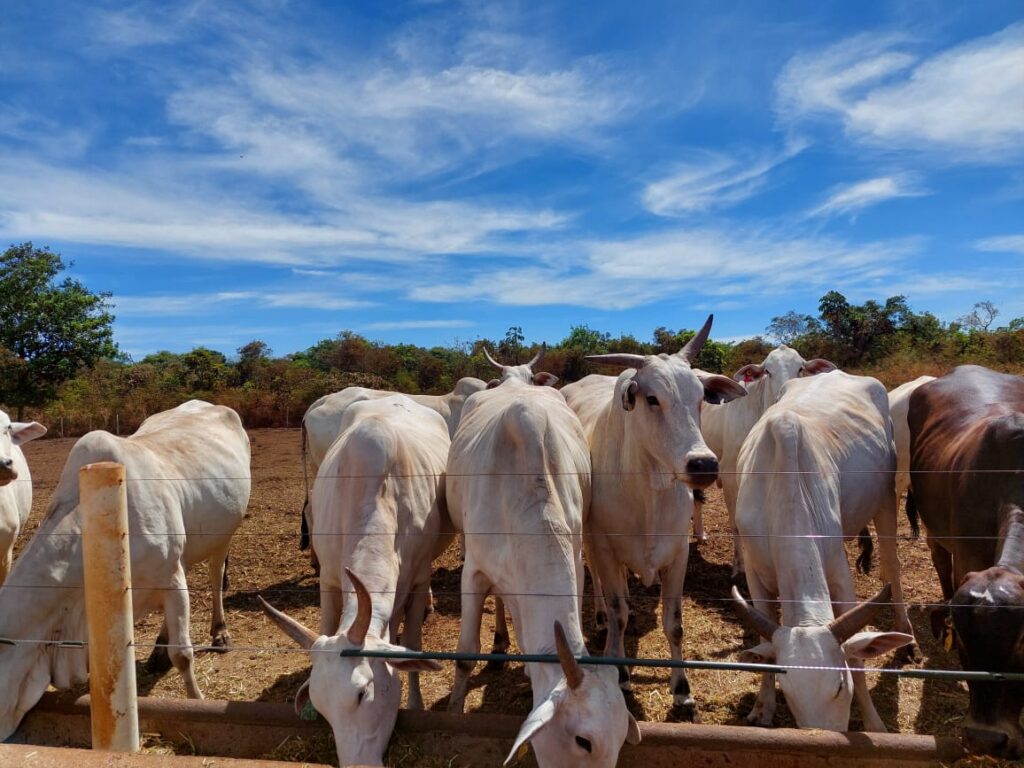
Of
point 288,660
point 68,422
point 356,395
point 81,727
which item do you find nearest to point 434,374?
point 68,422

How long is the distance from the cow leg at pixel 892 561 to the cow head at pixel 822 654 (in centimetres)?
180

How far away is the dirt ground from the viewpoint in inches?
162

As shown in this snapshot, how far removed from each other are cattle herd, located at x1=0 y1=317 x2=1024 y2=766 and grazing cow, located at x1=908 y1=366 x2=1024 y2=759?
0.01m

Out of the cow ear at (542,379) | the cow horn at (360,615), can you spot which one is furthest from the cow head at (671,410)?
the cow ear at (542,379)

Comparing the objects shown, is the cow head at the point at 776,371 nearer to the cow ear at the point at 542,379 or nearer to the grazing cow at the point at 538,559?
the cow ear at the point at 542,379

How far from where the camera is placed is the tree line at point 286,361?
69.5ft

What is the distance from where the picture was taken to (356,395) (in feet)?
26.7

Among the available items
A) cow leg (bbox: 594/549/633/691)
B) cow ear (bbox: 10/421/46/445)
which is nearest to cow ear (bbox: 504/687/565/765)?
cow leg (bbox: 594/549/633/691)

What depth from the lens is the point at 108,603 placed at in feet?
9.44

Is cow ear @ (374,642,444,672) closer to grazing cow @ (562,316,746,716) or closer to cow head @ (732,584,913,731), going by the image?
cow head @ (732,584,913,731)

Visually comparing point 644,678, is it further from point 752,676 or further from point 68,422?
point 68,422

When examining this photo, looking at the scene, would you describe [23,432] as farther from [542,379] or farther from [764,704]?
[764,704]

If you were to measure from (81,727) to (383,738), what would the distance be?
1564 millimetres

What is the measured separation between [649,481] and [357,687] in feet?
7.05
